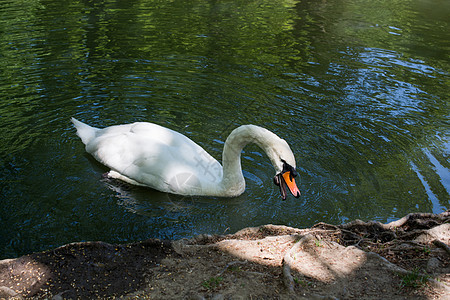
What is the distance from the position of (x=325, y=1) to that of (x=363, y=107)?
1288 cm

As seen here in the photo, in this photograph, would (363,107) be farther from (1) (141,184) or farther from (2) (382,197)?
(1) (141,184)

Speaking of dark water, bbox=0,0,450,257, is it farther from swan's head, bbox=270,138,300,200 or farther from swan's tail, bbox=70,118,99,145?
swan's head, bbox=270,138,300,200

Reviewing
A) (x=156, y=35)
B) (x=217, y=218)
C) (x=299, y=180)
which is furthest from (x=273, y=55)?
(x=217, y=218)

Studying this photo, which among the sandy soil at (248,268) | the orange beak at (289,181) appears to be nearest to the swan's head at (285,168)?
the orange beak at (289,181)

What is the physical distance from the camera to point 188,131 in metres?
8.15

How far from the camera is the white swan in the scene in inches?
250

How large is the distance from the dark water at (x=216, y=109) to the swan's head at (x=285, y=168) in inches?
31.1

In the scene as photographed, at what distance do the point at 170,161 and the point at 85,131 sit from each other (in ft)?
6.14

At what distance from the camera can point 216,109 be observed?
8906mm

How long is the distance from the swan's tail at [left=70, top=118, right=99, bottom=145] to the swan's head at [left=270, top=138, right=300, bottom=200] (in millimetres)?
3381

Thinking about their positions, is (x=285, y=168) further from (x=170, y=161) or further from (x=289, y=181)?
(x=170, y=161)

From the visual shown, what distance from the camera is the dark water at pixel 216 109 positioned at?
20.1ft

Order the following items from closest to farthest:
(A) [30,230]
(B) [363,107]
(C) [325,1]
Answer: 1. (A) [30,230]
2. (B) [363,107]
3. (C) [325,1]

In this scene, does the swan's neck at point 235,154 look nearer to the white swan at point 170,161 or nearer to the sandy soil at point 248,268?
the white swan at point 170,161
